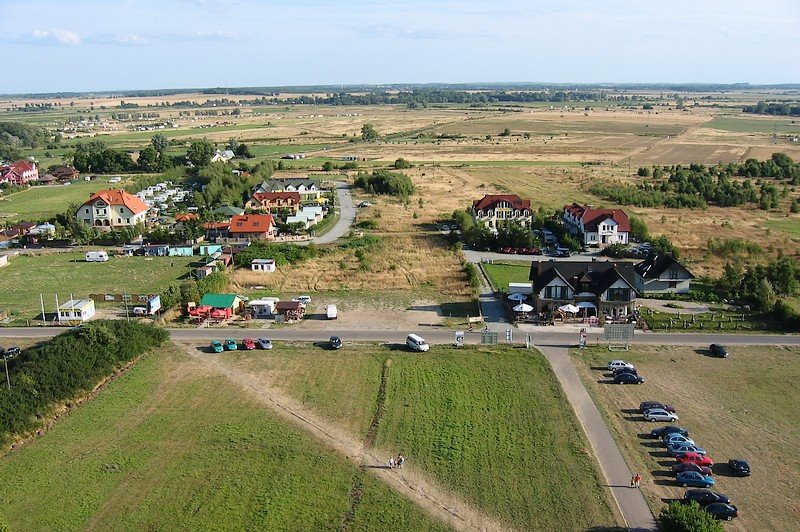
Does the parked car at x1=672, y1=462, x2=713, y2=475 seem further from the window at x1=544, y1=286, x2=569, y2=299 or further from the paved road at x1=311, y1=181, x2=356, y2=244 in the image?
the paved road at x1=311, y1=181, x2=356, y2=244

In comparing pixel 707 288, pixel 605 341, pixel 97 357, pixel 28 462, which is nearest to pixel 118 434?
pixel 28 462

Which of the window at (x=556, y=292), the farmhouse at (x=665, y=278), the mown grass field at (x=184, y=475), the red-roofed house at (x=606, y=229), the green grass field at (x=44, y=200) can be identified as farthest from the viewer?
the green grass field at (x=44, y=200)

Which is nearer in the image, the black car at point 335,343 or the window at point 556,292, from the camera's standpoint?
the black car at point 335,343

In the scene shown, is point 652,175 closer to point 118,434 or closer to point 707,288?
point 707,288

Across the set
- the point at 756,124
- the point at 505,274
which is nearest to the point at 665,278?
the point at 505,274

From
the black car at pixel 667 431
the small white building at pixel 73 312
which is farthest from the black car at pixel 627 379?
the small white building at pixel 73 312

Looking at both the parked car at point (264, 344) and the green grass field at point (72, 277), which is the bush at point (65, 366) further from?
the green grass field at point (72, 277)
